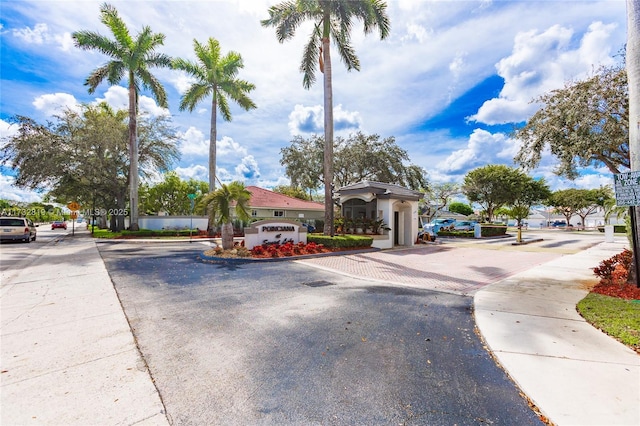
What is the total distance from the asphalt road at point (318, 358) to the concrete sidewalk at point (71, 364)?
0.81 feet

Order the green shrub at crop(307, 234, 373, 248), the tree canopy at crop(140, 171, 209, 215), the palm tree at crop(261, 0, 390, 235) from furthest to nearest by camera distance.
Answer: the tree canopy at crop(140, 171, 209, 215)
the palm tree at crop(261, 0, 390, 235)
the green shrub at crop(307, 234, 373, 248)

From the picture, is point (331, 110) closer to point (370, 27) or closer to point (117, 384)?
point (370, 27)

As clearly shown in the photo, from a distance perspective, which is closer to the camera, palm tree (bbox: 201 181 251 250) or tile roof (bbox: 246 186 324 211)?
palm tree (bbox: 201 181 251 250)

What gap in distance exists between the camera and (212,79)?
2230 centimetres

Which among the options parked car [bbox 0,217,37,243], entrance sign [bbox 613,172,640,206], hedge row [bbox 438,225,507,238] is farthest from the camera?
hedge row [bbox 438,225,507,238]

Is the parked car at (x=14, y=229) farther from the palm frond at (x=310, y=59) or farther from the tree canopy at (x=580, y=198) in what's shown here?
the tree canopy at (x=580, y=198)

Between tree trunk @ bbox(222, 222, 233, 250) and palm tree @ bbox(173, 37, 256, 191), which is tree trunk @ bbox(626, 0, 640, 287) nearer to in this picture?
tree trunk @ bbox(222, 222, 233, 250)

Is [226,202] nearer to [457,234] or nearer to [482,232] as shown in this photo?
[457,234]

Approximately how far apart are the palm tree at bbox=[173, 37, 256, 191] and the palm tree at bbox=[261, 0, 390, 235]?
20.2 ft

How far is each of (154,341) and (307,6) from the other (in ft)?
59.7

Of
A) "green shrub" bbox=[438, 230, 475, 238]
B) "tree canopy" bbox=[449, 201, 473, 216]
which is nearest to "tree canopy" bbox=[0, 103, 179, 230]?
"green shrub" bbox=[438, 230, 475, 238]

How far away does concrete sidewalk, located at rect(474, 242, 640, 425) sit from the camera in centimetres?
283

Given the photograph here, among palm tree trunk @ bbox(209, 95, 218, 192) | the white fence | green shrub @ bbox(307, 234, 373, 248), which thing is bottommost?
green shrub @ bbox(307, 234, 373, 248)

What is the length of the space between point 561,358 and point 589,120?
8.32m
